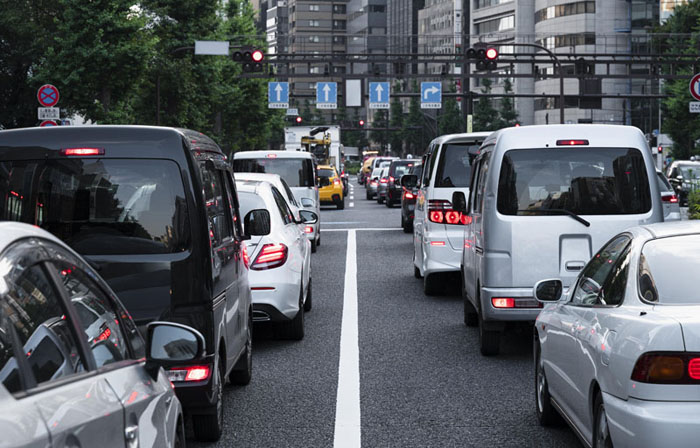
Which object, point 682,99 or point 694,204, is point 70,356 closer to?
point 694,204

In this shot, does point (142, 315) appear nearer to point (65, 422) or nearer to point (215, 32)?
point (65, 422)

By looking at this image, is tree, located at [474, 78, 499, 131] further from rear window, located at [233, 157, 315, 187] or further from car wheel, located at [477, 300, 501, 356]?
car wheel, located at [477, 300, 501, 356]

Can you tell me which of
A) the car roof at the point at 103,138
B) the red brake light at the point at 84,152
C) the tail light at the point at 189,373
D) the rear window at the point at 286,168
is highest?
the car roof at the point at 103,138

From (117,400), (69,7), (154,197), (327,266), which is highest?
(69,7)

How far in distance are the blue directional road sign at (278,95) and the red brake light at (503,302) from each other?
6395cm

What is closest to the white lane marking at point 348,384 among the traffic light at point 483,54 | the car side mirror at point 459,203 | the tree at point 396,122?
the car side mirror at point 459,203

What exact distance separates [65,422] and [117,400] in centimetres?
57

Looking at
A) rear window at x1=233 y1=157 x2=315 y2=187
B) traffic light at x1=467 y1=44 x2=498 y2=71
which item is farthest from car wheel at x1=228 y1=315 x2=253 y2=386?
traffic light at x1=467 y1=44 x2=498 y2=71

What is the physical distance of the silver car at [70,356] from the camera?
8.60 feet

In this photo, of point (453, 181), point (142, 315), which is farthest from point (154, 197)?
point (453, 181)

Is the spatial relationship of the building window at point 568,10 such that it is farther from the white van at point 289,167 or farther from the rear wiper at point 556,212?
the rear wiper at point 556,212

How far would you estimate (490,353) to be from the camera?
9.91 m

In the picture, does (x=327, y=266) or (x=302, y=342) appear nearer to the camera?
(x=302, y=342)

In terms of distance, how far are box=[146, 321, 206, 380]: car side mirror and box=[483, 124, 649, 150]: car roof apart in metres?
6.04
